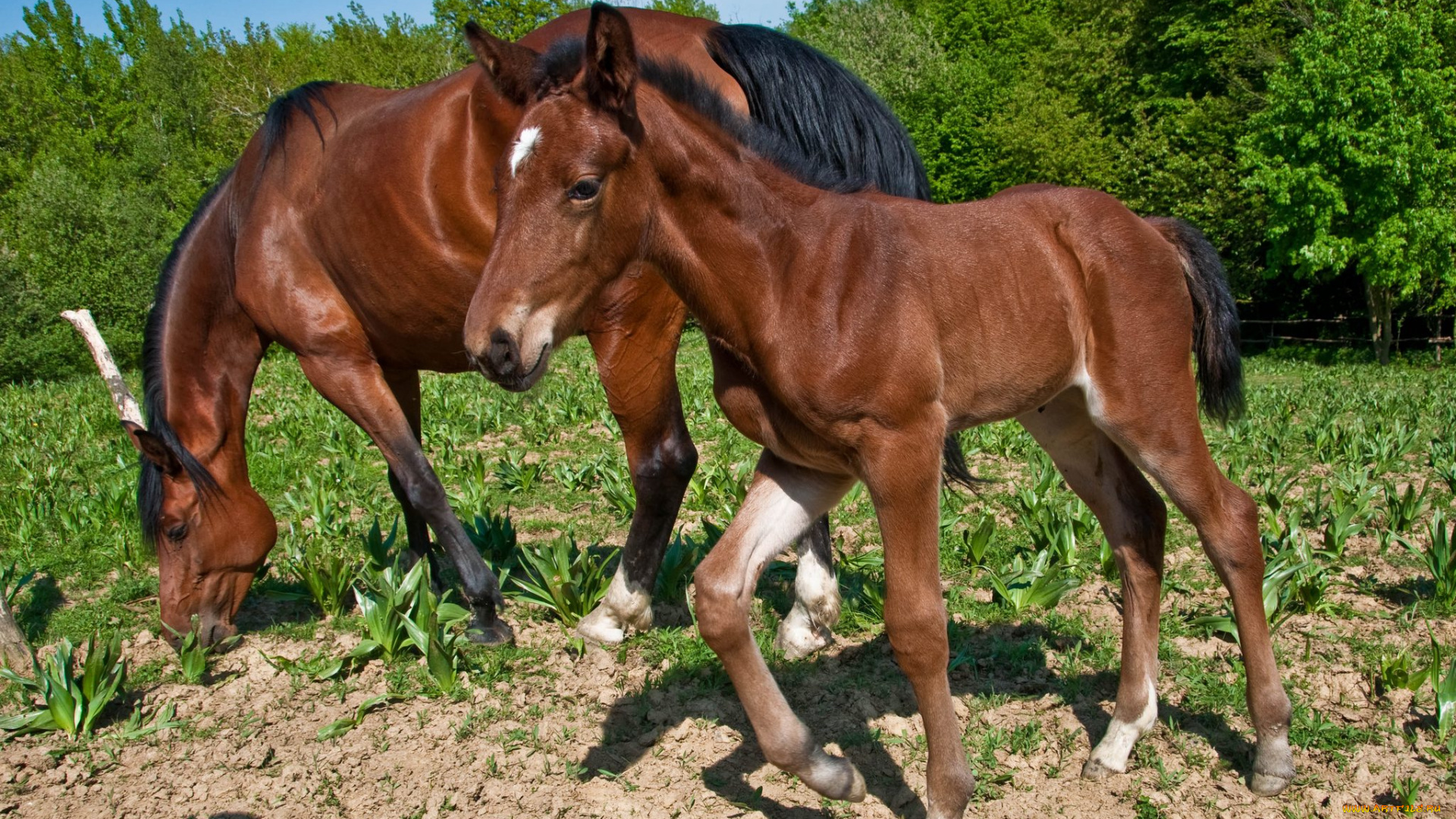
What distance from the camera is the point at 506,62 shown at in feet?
9.52

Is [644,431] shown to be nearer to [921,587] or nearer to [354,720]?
[354,720]

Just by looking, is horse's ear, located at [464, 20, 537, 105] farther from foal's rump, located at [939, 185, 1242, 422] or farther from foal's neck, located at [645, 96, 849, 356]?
foal's rump, located at [939, 185, 1242, 422]

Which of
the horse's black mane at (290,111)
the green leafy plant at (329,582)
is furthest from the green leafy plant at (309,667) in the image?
the horse's black mane at (290,111)

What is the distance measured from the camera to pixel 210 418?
17.3 ft

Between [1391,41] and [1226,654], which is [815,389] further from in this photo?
[1391,41]

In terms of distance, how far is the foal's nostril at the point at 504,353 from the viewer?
2.62 meters

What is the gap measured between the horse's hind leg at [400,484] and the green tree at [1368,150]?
24957 mm

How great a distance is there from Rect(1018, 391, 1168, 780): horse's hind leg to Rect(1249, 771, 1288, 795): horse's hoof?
1.26 feet

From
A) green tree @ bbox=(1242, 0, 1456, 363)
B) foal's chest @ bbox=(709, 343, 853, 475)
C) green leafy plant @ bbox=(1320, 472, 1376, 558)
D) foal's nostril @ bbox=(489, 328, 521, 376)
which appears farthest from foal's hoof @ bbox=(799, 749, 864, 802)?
green tree @ bbox=(1242, 0, 1456, 363)

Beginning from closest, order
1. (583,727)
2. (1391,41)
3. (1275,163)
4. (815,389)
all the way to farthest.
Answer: (815,389)
(583,727)
(1391,41)
(1275,163)

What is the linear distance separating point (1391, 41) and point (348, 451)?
2601 centimetres

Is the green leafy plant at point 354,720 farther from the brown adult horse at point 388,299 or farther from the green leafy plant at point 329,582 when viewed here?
the green leafy plant at point 329,582

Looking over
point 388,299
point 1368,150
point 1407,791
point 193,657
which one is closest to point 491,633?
point 193,657

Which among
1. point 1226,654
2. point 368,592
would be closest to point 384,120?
point 368,592
